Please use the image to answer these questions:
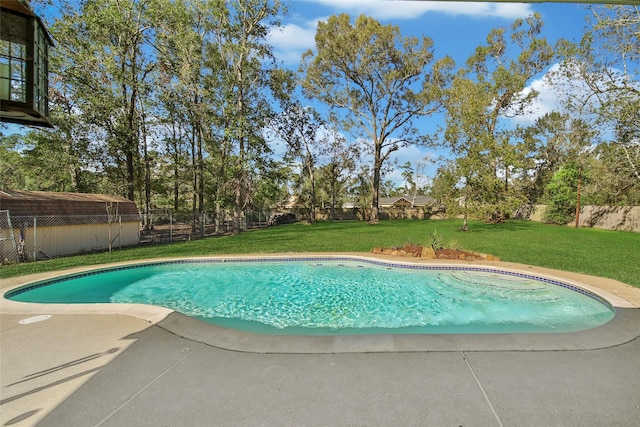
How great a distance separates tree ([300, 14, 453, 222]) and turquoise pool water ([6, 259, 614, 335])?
68.6 ft

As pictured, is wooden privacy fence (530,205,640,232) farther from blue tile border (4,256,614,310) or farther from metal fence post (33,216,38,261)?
metal fence post (33,216,38,261)

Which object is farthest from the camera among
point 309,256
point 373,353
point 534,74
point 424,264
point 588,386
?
point 534,74

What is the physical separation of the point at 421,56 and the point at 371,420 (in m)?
28.9

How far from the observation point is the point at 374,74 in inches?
1078

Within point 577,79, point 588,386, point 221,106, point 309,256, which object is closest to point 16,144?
point 221,106

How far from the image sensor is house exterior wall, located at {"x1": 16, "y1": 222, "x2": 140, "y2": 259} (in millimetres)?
10273

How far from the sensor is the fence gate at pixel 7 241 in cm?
936

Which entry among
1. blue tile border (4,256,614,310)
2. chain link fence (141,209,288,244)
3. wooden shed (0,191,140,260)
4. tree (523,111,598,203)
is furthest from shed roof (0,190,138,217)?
tree (523,111,598,203)

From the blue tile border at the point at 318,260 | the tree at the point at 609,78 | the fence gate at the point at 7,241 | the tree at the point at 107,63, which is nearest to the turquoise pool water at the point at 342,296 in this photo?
the blue tile border at the point at 318,260

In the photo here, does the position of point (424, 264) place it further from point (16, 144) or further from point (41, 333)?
point (16, 144)

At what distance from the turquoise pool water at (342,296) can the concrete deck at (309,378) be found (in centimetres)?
146

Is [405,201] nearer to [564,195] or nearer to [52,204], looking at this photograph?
[564,195]

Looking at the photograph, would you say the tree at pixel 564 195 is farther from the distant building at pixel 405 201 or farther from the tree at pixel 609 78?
the distant building at pixel 405 201

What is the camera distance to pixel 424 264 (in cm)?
917
